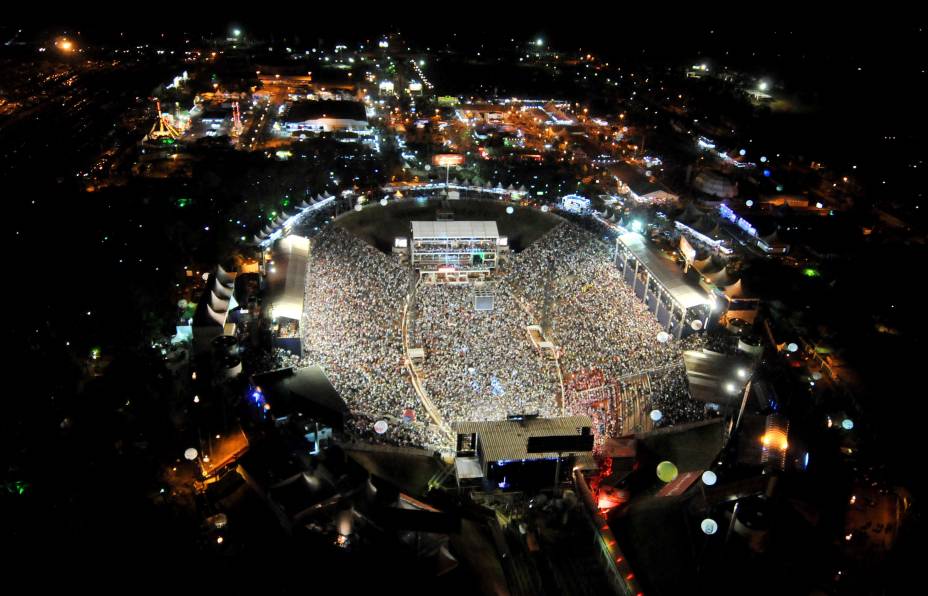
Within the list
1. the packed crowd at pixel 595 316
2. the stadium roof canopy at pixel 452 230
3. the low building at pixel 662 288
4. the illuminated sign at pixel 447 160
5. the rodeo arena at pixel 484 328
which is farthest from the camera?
the illuminated sign at pixel 447 160

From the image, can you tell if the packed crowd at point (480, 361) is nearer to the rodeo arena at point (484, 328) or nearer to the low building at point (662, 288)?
the rodeo arena at point (484, 328)

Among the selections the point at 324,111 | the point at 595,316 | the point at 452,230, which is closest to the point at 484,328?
the point at 595,316

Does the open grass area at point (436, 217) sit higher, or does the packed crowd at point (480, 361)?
the packed crowd at point (480, 361)

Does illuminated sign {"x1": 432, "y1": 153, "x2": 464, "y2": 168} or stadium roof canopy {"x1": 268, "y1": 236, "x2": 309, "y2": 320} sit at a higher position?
stadium roof canopy {"x1": 268, "y1": 236, "x2": 309, "y2": 320}

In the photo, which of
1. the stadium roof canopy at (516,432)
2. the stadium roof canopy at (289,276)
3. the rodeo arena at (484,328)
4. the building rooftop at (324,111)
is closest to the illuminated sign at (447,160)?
the rodeo arena at (484,328)

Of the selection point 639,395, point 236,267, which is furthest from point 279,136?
point 639,395

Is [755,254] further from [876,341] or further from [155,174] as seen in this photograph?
[155,174]

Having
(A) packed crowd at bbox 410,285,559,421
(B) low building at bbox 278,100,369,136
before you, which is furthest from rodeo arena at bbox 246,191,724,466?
(B) low building at bbox 278,100,369,136

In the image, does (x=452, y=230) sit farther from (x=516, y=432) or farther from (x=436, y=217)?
(x=516, y=432)

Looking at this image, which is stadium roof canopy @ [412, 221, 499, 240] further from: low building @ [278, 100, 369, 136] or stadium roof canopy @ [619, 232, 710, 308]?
low building @ [278, 100, 369, 136]
